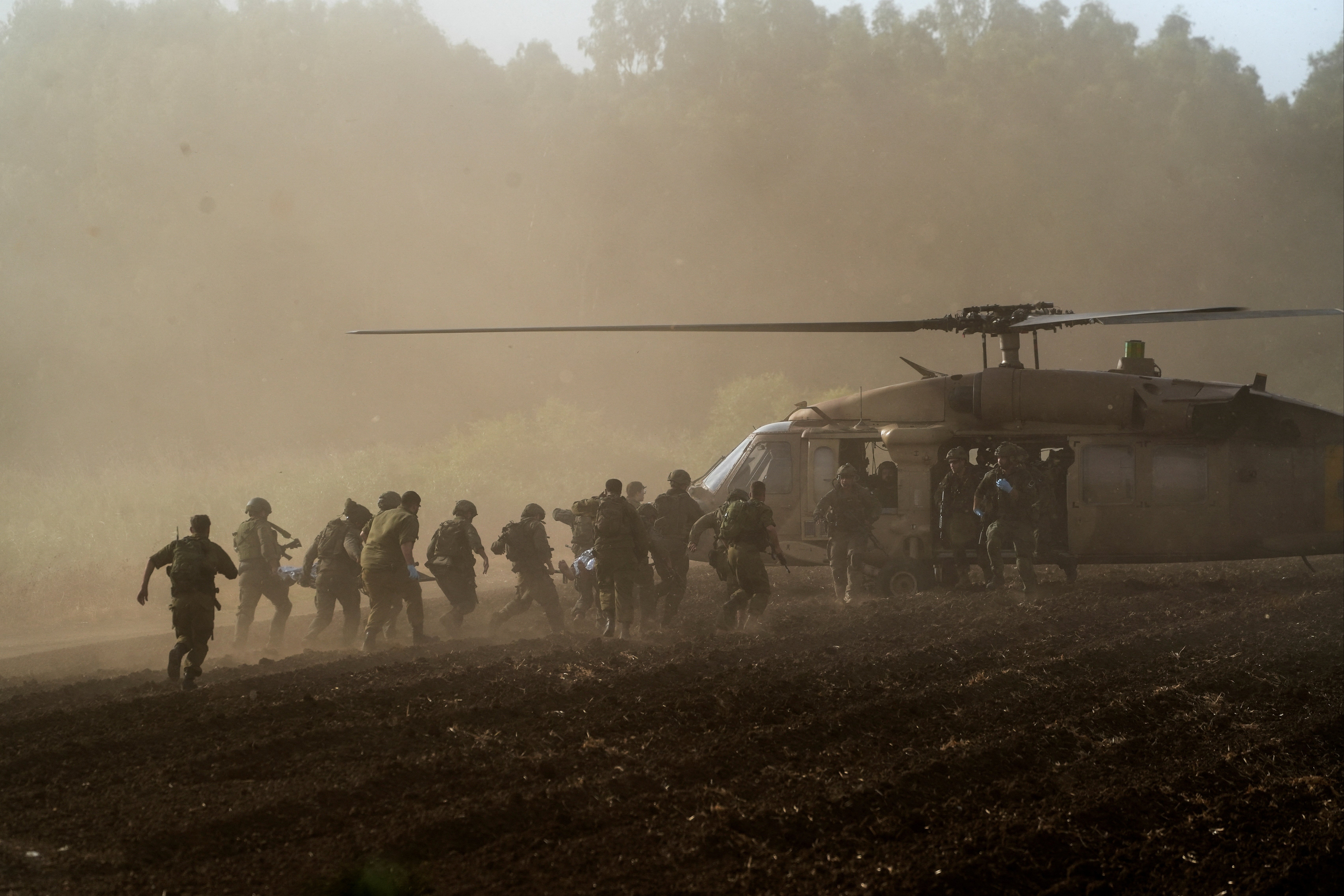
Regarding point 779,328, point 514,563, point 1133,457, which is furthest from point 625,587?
point 1133,457

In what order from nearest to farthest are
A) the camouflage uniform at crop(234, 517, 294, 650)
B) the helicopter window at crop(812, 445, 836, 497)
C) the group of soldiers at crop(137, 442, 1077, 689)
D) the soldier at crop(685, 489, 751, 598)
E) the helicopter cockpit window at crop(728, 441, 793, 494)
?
1. the group of soldiers at crop(137, 442, 1077, 689)
2. the soldier at crop(685, 489, 751, 598)
3. the camouflage uniform at crop(234, 517, 294, 650)
4. the helicopter window at crop(812, 445, 836, 497)
5. the helicopter cockpit window at crop(728, 441, 793, 494)

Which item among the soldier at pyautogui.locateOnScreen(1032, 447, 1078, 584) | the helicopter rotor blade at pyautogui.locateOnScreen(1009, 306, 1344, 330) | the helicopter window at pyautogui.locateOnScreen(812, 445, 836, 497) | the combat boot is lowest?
the combat boot

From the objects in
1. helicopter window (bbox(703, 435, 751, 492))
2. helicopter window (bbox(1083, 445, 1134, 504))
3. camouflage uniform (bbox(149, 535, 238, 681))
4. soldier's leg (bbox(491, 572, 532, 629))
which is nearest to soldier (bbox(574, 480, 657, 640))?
soldier's leg (bbox(491, 572, 532, 629))

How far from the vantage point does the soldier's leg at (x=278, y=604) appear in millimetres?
11352

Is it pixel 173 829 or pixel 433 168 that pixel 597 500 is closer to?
pixel 173 829

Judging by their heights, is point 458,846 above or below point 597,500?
below

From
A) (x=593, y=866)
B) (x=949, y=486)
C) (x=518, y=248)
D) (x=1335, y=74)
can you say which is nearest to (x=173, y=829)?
(x=593, y=866)

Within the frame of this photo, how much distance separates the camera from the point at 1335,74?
156 ft

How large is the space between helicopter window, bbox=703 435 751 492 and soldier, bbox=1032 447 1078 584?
3160 mm

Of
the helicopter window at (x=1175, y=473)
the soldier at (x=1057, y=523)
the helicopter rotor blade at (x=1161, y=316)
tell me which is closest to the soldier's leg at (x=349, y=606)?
the soldier at (x=1057, y=523)

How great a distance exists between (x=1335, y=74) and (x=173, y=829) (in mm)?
55628

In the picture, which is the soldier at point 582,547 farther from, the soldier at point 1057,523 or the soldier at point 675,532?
the soldier at point 1057,523

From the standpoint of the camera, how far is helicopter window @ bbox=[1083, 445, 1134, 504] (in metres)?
11.6

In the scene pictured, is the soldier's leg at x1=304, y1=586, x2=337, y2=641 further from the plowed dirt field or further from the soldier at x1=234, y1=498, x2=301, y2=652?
the plowed dirt field
